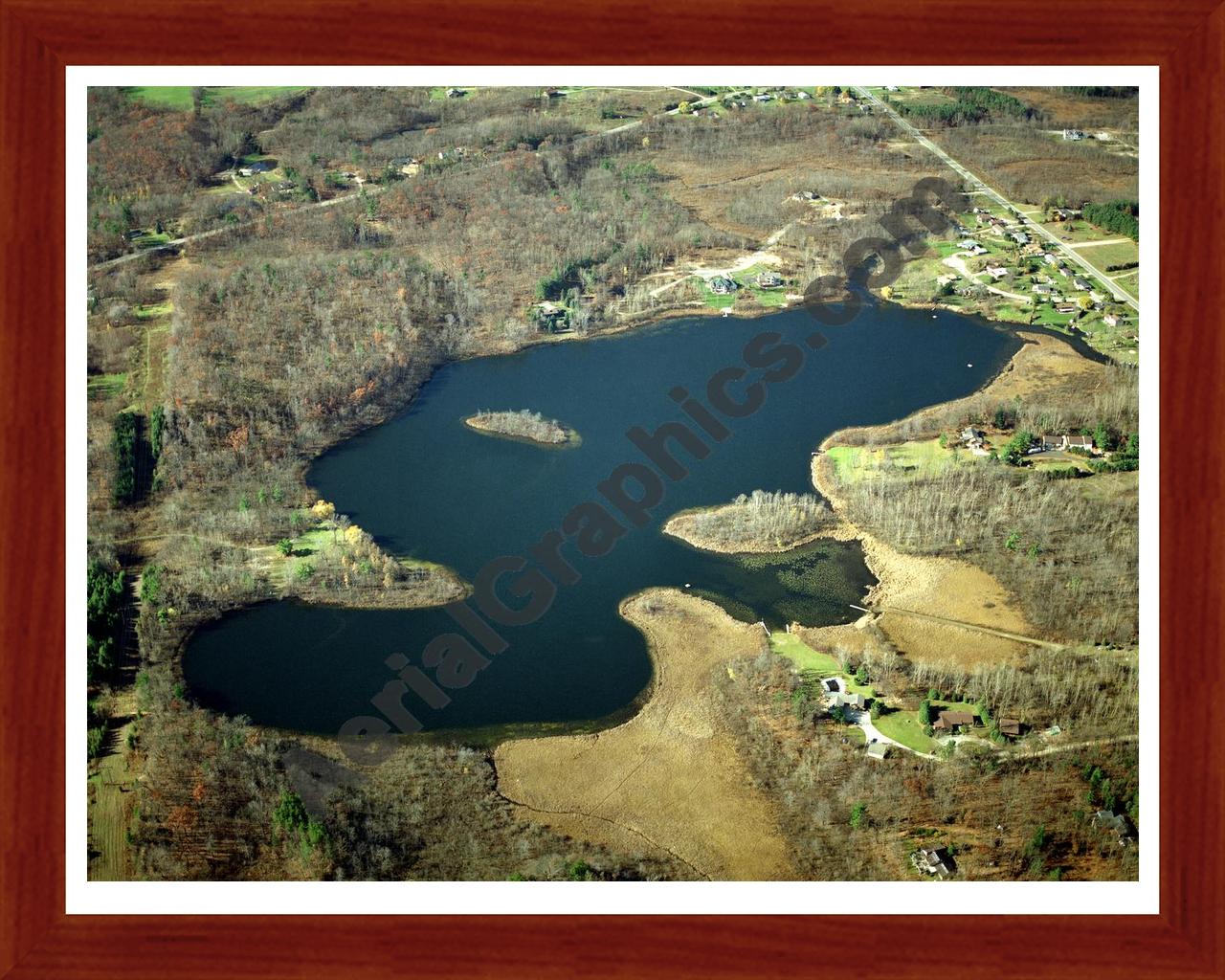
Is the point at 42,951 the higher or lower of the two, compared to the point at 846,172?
lower

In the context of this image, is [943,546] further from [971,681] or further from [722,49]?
[722,49]

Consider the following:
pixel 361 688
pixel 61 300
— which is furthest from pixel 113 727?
pixel 61 300

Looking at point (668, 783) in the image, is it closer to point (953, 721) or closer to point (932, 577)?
point (953, 721)

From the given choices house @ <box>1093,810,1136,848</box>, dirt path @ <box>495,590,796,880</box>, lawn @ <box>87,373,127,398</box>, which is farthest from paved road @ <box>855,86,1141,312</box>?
lawn @ <box>87,373,127,398</box>

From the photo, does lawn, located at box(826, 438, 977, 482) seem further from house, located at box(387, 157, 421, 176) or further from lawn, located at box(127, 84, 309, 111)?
lawn, located at box(127, 84, 309, 111)

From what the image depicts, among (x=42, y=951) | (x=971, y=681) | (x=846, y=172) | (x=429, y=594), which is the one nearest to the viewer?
(x=42, y=951)

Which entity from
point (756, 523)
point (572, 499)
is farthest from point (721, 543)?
point (572, 499)
